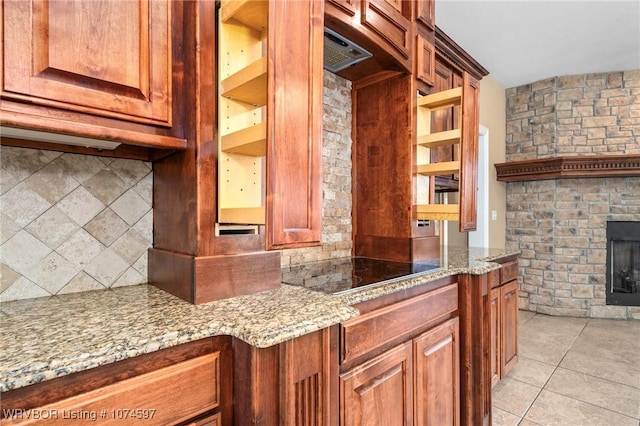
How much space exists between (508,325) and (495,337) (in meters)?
0.26

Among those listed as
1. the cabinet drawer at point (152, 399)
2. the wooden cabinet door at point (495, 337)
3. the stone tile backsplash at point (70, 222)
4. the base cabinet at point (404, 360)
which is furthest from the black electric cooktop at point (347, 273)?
the wooden cabinet door at point (495, 337)

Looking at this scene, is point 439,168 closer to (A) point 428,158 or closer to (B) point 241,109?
(A) point 428,158

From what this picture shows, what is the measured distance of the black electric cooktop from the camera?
1.24 meters

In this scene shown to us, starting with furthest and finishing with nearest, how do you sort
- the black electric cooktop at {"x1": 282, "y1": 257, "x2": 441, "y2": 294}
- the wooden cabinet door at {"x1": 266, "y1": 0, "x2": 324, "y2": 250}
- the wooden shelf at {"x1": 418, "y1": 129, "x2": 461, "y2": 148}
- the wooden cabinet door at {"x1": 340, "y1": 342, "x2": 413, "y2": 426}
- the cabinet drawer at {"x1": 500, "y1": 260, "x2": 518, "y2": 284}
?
the cabinet drawer at {"x1": 500, "y1": 260, "x2": 518, "y2": 284}
the wooden shelf at {"x1": 418, "y1": 129, "x2": 461, "y2": 148}
the black electric cooktop at {"x1": 282, "y1": 257, "x2": 441, "y2": 294}
the wooden cabinet door at {"x1": 340, "y1": 342, "x2": 413, "y2": 426}
the wooden cabinet door at {"x1": 266, "y1": 0, "x2": 324, "y2": 250}

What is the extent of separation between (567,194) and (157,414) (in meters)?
4.65

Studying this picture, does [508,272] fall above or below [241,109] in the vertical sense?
below

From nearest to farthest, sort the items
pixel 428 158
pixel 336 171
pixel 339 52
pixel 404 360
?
1. pixel 404 360
2. pixel 339 52
3. pixel 336 171
4. pixel 428 158

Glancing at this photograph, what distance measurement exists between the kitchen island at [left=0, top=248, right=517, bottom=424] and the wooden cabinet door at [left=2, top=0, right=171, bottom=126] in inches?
20.7

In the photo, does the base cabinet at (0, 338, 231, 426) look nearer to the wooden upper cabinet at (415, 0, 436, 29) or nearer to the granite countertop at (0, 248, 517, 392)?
the granite countertop at (0, 248, 517, 392)

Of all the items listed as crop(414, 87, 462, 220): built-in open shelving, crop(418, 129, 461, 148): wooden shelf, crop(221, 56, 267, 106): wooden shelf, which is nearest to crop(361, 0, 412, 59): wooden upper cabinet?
crop(414, 87, 462, 220): built-in open shelving

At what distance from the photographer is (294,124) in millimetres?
946

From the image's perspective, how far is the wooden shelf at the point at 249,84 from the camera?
93 cm

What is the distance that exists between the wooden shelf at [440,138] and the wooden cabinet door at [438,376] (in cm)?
96

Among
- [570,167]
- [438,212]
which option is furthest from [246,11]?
[570,167]
